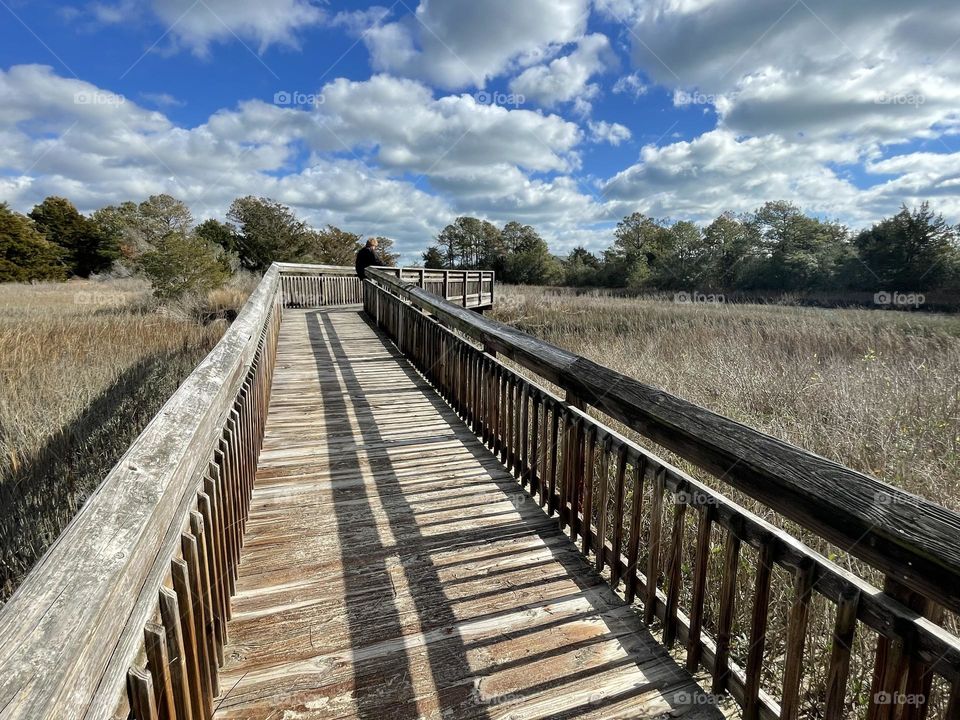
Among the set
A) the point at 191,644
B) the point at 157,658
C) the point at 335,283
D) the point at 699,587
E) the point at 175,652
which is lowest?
the point at 699,587

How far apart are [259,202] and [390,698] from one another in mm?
38103

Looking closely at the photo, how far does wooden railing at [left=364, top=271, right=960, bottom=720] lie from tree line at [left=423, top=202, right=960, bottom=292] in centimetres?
3244

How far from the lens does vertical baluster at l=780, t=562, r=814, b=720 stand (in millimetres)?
1577

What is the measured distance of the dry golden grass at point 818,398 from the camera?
2.81 metres

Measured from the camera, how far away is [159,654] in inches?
46.0

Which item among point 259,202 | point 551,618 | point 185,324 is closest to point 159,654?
point 551,618

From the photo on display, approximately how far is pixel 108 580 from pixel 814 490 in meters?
1.66

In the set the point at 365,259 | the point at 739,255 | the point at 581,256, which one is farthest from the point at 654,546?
the point at 581,256

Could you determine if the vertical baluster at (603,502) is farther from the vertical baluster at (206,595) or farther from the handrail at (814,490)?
the vertical baluster at (206,595)

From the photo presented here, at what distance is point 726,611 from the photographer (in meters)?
1.89

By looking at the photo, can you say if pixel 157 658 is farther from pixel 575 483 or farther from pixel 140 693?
pixel 575 483

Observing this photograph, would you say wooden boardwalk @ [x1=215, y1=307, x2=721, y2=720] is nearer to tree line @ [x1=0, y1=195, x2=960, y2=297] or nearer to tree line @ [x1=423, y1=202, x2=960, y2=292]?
tree line @ [x1=0, y1=195, x2=960, y2=297]

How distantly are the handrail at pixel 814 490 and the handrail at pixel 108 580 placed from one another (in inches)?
61.0

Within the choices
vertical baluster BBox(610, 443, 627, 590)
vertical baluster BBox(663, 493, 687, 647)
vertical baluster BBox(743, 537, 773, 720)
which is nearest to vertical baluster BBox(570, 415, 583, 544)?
vertical baluster BBox(610, 443, 627, 590)
